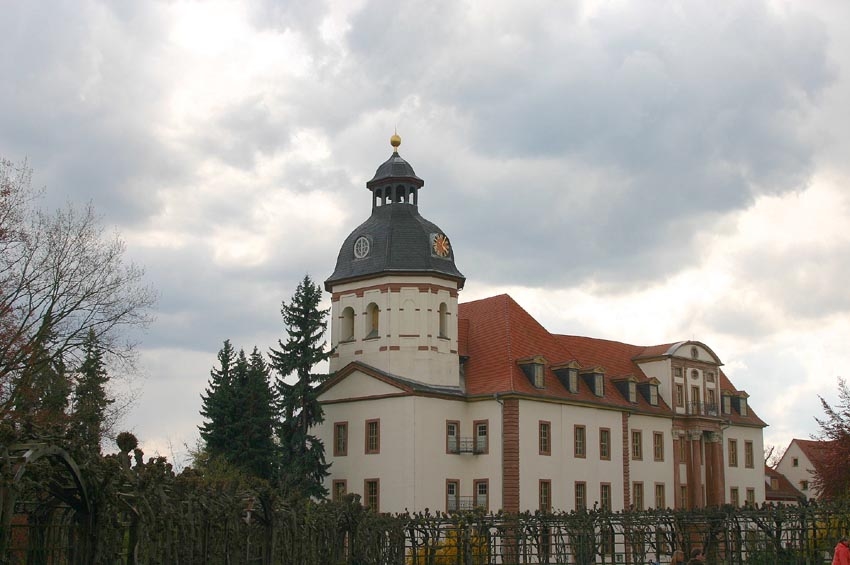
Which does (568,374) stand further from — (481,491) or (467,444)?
(481,491)

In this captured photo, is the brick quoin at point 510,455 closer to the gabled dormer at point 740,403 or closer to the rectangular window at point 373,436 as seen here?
the rectangular window at point 373,436

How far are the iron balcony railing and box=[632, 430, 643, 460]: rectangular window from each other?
11276 millimetres

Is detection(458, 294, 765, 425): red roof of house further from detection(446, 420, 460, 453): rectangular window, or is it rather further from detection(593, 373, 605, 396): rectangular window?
detection(446, 420, 460, 453): rectangular window

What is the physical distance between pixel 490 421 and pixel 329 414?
319 inches

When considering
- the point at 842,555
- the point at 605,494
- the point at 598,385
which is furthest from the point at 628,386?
the point at 842,555

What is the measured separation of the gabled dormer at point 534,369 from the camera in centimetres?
5419

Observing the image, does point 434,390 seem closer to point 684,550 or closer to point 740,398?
point 684,550

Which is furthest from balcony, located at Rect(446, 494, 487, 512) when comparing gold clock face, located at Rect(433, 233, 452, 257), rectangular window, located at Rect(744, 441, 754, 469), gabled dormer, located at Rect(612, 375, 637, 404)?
rectangular window, located at Rect(744, 441, 754, 469)

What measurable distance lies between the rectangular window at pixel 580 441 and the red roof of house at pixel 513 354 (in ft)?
5.37

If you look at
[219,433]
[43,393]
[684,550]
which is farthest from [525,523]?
[219,433]

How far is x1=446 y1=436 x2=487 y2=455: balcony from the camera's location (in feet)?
173

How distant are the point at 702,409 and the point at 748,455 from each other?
6.49m

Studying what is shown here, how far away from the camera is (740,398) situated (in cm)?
7181

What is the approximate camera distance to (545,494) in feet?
174
